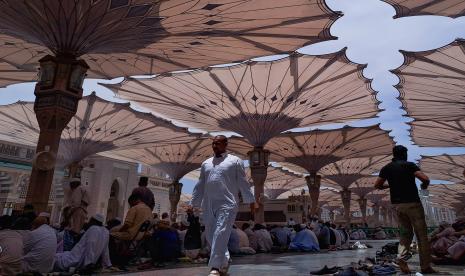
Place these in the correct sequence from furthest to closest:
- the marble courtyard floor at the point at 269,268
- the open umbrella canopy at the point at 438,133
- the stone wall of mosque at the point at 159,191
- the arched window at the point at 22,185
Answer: the stone wall of mosque at the point at 159,191, the arched window at the point at 22,185, the open umbrella canopy at the point at 438,133, the marble courtyard floor at the point at 269,268

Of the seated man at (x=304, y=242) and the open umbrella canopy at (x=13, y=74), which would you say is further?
the open umbrella canopy at (x=13, y=74)

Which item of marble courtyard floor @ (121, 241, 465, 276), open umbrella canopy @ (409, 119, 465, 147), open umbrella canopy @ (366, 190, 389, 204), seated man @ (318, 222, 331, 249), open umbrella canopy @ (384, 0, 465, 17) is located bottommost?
marble courtyard floor @ (121, 241, 465, 276)

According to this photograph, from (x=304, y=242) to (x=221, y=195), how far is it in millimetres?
9305

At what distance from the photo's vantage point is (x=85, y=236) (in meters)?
6.66

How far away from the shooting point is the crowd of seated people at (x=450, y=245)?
690 centimetres

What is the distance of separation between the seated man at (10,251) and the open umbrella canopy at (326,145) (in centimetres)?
2437

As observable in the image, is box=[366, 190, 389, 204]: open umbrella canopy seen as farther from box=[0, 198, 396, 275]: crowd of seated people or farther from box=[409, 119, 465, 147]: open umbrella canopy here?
box=[0, 198, 396, 275]: crowd of seated people

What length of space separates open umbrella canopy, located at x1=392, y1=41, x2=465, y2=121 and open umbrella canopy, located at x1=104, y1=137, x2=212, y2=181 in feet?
60.0

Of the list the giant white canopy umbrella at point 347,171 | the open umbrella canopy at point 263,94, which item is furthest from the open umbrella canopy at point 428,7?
the giant white canopy umbrella at point 347,171

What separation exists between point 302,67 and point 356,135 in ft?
40.4

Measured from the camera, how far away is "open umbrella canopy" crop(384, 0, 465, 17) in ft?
38.9

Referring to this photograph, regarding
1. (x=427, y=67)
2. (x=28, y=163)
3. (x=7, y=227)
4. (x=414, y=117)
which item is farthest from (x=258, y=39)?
(x=28, y=163)

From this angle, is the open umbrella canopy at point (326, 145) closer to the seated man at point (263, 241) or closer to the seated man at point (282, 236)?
the seated man at point (282, 236)

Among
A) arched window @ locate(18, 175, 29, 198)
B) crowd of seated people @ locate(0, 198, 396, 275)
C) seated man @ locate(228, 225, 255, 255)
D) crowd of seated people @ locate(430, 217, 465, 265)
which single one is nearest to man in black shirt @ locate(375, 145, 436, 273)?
crowd of seated people @ locate(430, 217, 465, 265)
